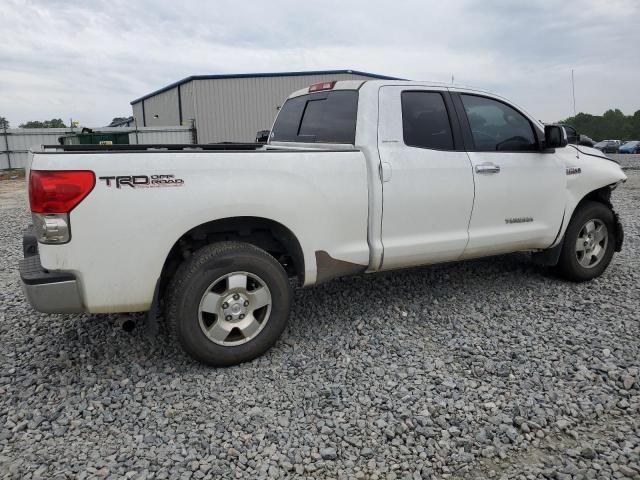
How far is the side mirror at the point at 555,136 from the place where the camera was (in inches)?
182

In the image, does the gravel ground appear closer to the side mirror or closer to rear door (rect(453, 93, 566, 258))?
rear door (rect(453, 93, 566, 258))

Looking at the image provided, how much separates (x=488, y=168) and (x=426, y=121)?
0.68m

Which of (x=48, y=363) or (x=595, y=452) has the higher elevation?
(x=48, y=363)

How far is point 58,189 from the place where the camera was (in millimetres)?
2887

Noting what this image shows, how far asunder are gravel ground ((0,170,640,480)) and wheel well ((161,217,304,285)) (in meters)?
0.68

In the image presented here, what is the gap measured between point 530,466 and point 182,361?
2293 millimetres

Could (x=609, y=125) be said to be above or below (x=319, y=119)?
above

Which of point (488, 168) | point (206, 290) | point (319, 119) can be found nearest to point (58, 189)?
point (206, 290)

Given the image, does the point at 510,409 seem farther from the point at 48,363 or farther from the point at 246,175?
the point at 48,363

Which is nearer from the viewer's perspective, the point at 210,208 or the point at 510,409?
the point at 510,409

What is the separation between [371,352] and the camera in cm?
376

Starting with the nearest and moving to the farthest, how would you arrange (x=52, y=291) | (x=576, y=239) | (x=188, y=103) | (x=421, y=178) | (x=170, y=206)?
(x=52, y=291), (x=170, y=206), (x=421, y=178), (x=576, y=239), (x=188, y=103)

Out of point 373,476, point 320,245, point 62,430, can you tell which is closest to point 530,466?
point 373,476

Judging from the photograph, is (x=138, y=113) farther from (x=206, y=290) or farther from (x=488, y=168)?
(x=206, y=290)
